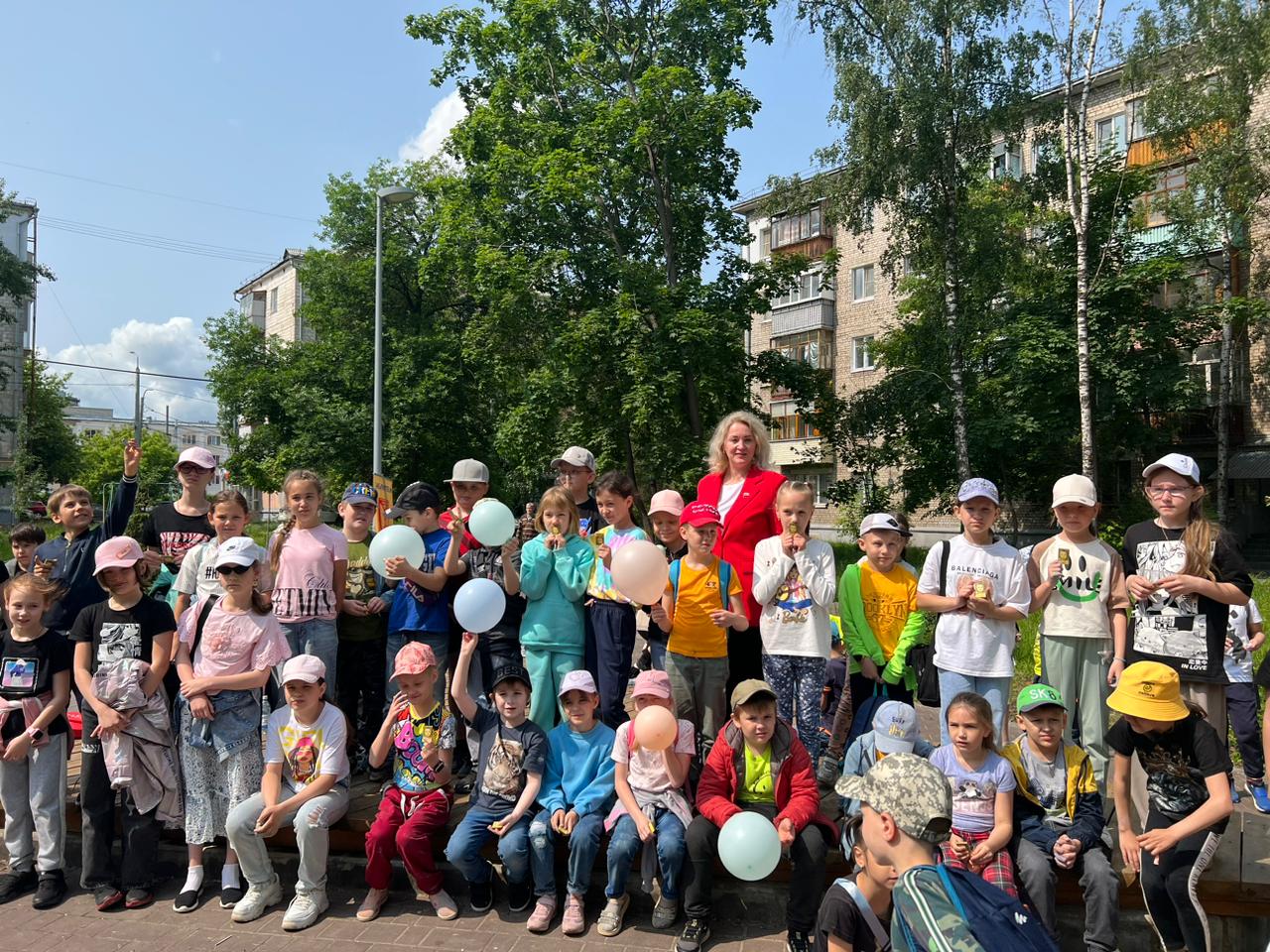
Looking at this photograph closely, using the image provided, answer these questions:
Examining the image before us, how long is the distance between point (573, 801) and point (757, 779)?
39.3 inches

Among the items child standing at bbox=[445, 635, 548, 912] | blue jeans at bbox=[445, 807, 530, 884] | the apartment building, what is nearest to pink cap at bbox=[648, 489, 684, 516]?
child standing at bbox=[445, 635, 548, 912]

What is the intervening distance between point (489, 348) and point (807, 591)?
17775mm

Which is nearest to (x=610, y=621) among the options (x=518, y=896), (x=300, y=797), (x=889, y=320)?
(x=518, y=896)

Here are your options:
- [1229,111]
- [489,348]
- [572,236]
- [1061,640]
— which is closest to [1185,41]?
[1229,111]

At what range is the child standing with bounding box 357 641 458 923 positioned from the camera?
4.45 m

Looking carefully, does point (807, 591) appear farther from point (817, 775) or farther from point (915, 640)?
point (817, 775)

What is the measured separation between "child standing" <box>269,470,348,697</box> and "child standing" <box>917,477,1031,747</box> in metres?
3.56

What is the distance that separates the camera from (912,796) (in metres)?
2.22

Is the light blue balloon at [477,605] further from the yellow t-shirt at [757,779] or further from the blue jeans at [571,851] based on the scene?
the yellow t-shirt at [757,779]

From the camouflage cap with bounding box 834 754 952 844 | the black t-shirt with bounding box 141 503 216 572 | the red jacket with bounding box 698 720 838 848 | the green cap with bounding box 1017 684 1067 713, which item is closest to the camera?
the camouflage cap with bounding box 834 754 952 844

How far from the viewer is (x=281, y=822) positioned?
15.1 ft

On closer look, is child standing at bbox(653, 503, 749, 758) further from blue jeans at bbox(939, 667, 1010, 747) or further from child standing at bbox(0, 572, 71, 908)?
child standing at bbox(0, 572, 71, 908)

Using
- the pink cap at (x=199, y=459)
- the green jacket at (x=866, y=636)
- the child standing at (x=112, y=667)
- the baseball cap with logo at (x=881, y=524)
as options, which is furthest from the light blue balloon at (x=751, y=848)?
the pink cap at (x=199, y=459)

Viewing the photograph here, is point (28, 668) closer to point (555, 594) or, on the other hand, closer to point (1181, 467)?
point (555, 594)
